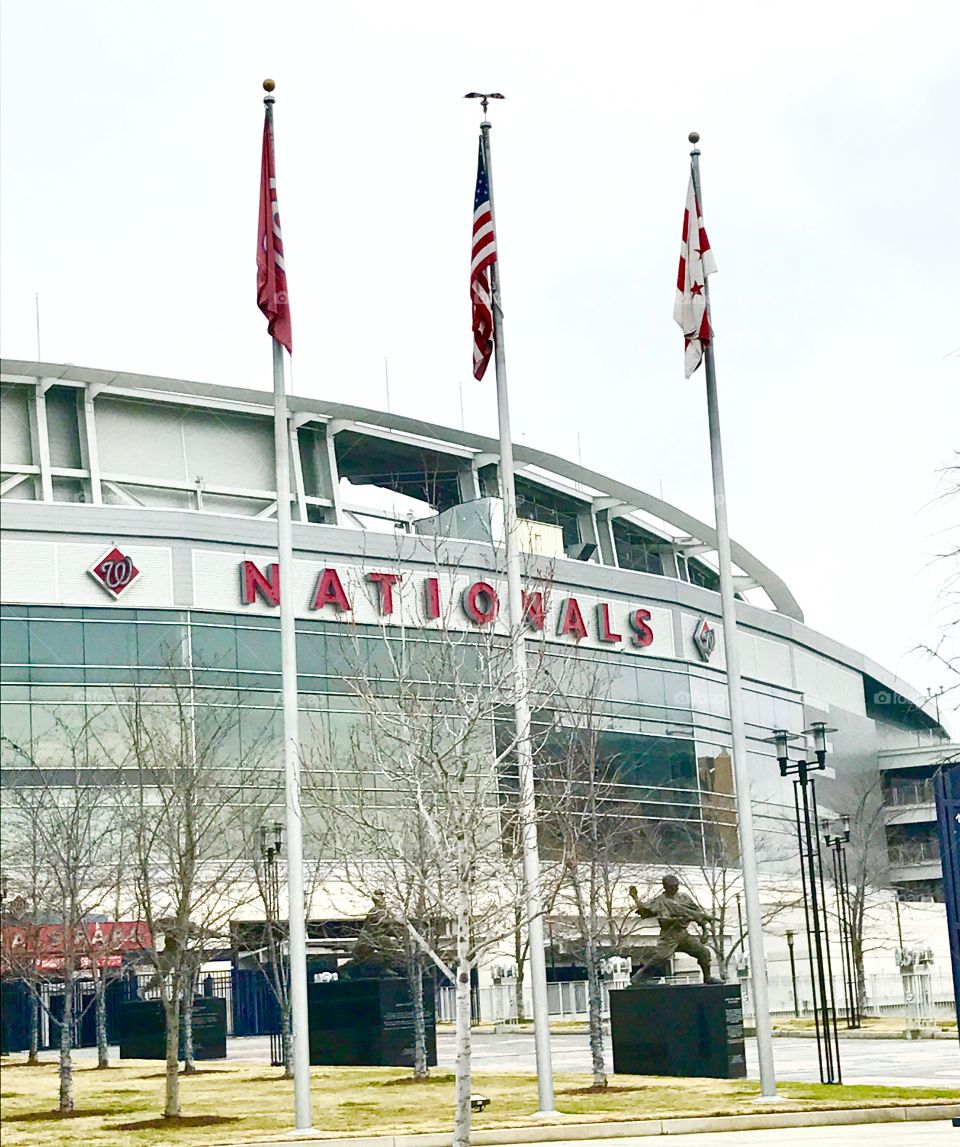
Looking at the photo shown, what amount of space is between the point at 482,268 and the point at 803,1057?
22.5 metres

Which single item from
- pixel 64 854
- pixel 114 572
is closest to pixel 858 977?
pixel 114 572

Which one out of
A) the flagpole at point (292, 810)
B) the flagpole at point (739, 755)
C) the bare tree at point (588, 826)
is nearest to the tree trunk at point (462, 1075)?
the flagpole at point (292, 810)

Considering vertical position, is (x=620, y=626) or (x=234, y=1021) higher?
(x=620, y=626)

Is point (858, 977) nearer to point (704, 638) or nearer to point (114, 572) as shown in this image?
point (704, 638)

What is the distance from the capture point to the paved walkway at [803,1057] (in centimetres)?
3127

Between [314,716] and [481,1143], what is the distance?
37.5 m

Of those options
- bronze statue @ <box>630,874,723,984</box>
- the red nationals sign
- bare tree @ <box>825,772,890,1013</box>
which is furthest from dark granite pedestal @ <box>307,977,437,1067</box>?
bare tree @ <box>825,772,890,1013</box>

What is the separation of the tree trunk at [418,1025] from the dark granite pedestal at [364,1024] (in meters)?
0.47

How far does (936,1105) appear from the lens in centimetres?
2397

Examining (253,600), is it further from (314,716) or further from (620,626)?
(620,626)

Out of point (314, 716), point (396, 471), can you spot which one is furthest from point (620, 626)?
point (314, 716)

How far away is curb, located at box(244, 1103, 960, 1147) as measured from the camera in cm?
2278

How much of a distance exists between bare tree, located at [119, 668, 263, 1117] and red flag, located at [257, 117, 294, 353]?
29.2 ft

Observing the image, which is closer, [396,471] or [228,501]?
[228,501]
